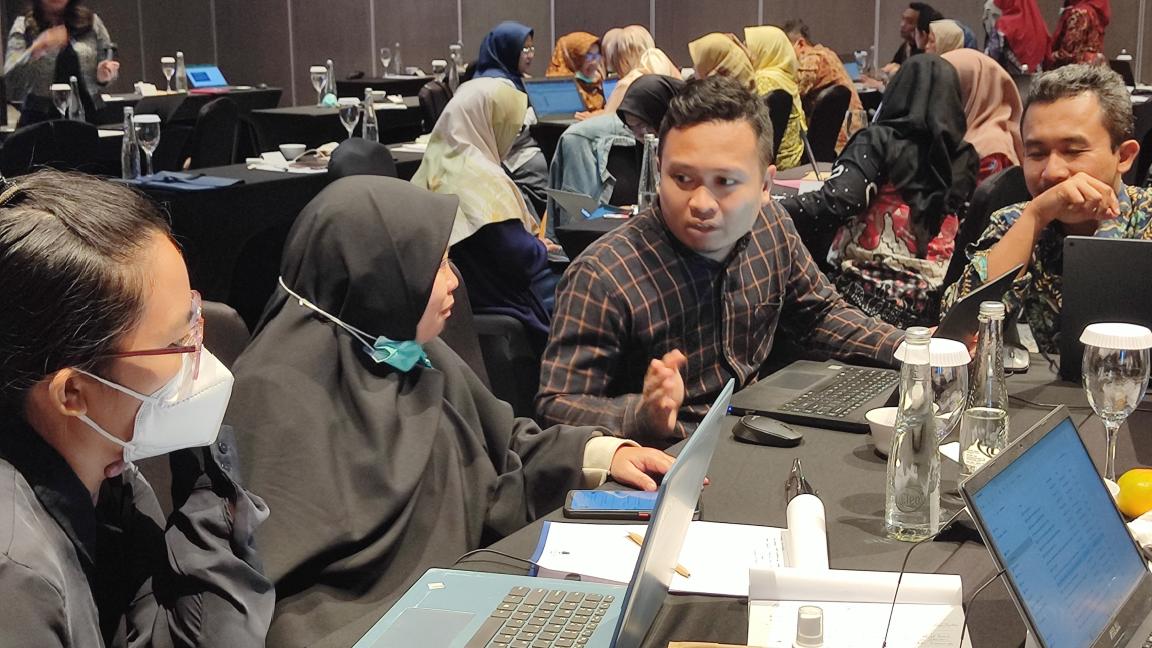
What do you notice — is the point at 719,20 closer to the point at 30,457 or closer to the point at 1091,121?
the point at 1091,121

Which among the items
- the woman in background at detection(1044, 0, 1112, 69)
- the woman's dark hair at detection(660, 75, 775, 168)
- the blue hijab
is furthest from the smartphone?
the woman in background at detection(1044, 0, 1112, 69)

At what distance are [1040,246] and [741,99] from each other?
2.49 ft

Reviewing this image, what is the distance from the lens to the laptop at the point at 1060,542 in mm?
1009

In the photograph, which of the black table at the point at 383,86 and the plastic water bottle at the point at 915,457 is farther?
the black table at the point at 383,86

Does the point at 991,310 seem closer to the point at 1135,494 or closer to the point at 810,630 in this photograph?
the point at 1135,494

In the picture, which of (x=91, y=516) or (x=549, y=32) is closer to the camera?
(x=91, y=516)

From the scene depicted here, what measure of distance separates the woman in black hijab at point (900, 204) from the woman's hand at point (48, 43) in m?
4.81

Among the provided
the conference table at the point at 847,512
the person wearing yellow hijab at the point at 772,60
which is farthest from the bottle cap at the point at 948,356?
the person wearing yellow hijab at the point at 772,60

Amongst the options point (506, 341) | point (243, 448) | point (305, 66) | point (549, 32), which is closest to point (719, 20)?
point (549, 32)

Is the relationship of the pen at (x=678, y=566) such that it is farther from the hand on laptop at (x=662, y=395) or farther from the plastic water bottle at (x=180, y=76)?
the plastic water bottle at (x=180, y=76)

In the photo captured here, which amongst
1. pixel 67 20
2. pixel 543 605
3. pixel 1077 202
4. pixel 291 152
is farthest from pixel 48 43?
pixel 543 605

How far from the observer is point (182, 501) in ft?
4.76

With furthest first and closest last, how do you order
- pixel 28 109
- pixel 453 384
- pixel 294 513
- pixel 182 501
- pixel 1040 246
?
1. pixel 28 109
2. pixel 1040 246
3. pixel 453 384
4. pixel 294 513
5. pixel 182 501

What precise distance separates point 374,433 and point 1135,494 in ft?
3.58
